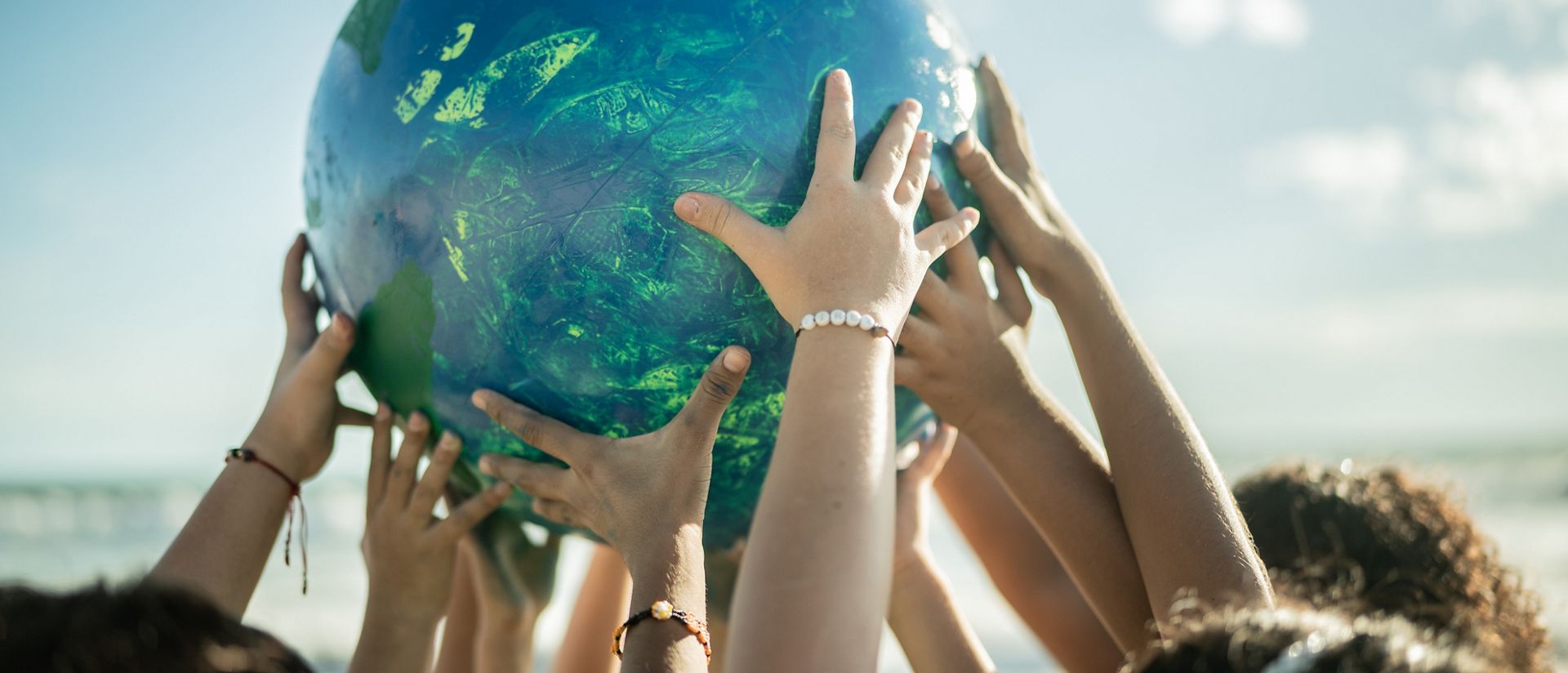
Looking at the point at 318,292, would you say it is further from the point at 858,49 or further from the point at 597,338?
the point at 858,49

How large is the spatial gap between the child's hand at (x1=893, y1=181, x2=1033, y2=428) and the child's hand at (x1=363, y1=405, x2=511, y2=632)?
1.04m

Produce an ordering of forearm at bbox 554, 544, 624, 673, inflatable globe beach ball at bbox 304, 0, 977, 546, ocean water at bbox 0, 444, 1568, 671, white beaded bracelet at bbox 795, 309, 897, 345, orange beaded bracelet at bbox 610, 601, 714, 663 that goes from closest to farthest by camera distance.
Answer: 1. white beaded bracelet at bbox 795, 309, 897, 345
2. orange beaded bracelet at bbox 610, 601, 714, 663
3. inflatable globe beach ball at bbox 304, 0, 977, 546
4. forearm at bbox 554, 544, 624, 673
5. ocean water at bbox 0, 444, 1568, 671

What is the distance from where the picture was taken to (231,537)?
255 centimetres

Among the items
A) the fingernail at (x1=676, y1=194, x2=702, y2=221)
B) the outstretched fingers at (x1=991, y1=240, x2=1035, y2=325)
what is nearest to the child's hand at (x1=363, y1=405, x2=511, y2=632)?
the fingernail at (x1=676, y1=194, x2=702, y2=221)

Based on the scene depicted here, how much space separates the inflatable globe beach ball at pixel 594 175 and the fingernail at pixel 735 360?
0.38 ft

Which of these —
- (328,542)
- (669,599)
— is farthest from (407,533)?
(328,542)

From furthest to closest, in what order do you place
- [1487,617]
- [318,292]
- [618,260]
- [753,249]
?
[318,292] → [1487,617] → [618,260] → [753,249]

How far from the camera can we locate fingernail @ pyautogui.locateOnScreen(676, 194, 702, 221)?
215 cm

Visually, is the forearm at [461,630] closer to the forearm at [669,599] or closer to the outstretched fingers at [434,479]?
the outstretched fingers at [434,479]

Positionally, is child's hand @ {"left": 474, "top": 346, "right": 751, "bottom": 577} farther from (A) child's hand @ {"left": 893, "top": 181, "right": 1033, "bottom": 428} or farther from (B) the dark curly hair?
(B) the dark curly hair

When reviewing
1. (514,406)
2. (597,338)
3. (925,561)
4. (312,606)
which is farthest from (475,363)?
(312,606)

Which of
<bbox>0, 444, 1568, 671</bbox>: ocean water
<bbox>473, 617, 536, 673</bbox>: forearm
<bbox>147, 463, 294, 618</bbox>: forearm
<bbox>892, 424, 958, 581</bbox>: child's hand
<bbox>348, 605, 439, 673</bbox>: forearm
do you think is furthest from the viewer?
<bbox>0, 444, 1568, 671</bbox>: ocean water

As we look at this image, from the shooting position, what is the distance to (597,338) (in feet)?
7.63

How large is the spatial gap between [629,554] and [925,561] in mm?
1018
